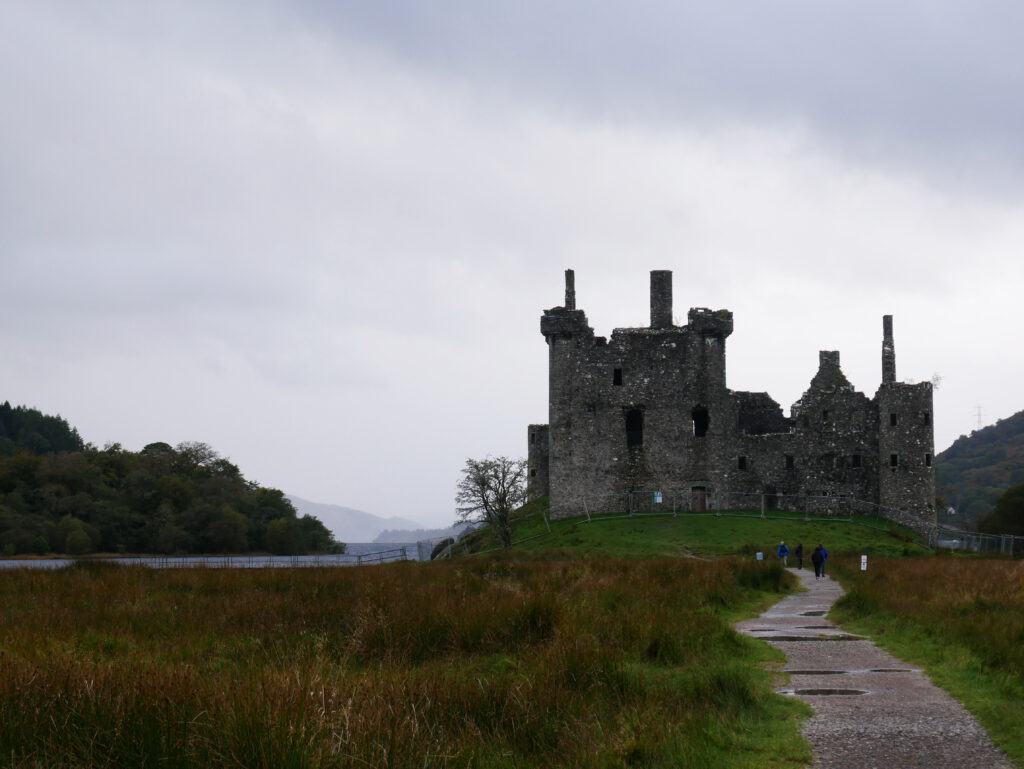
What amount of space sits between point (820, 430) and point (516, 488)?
16.3 m

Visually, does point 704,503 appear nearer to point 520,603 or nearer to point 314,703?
point 520,603

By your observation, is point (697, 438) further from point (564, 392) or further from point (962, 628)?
point (962, 628)

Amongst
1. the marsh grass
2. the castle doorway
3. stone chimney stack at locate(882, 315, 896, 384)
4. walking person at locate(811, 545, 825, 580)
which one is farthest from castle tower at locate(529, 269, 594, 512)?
the marsh grass

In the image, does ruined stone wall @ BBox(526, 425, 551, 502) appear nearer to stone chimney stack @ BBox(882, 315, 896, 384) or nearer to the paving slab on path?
stone chimney stack @ BBox(882, 315, 896, 384)

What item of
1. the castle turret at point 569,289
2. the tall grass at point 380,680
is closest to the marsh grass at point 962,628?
the tall grass at point 380,680

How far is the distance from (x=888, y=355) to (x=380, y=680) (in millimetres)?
45667

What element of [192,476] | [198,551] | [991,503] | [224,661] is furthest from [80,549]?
[991,503]

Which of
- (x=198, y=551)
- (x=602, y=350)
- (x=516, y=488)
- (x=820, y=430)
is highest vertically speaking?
(x=602, y=350)

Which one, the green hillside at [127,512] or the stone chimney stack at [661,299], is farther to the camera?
the green hillside at [127,512]

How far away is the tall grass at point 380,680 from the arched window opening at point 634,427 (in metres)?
33.2

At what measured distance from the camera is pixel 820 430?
4894cm

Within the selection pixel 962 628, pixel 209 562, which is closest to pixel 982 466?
pixel 209 562

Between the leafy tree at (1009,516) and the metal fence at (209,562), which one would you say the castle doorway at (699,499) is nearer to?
the metal fence at (209,562)

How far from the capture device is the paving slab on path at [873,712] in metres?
6.74
